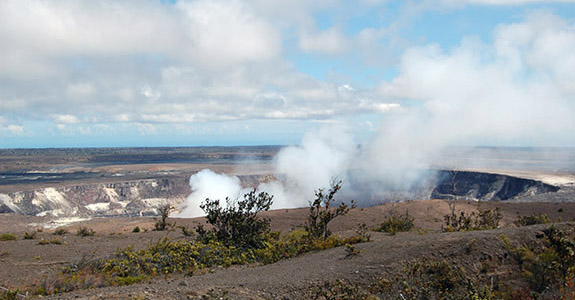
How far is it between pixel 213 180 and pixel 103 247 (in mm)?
50658

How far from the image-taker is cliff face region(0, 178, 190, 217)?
49562mm

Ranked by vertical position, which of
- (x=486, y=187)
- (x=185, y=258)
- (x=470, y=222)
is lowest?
(x=486, y=187)

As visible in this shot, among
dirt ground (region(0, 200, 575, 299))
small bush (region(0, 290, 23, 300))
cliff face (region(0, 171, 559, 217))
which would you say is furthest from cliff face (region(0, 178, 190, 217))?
small bush (region(0, 290, 23, 300))

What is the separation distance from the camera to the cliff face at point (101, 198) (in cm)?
4956

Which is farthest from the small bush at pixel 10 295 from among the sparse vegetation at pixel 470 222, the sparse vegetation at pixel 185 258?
the sparse vegetation at pixel 470 222

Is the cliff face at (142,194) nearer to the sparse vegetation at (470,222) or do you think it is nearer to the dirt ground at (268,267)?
the sparse vegetation at (470,222)

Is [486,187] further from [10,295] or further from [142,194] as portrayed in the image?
[10,295]

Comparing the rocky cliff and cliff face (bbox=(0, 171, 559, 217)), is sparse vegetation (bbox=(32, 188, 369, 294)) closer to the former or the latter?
the rocky cliff

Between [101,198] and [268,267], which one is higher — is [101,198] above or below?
below

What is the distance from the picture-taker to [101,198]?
56906mm

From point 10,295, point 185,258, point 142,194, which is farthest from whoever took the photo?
point 142,194

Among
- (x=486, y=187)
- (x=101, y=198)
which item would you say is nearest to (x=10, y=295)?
(x=101, y=198)

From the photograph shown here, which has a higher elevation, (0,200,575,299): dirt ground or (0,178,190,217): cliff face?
(0,200,575,299): dirt ground

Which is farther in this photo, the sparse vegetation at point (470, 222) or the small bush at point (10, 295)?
the sparse vegetation at point (470, 222)
